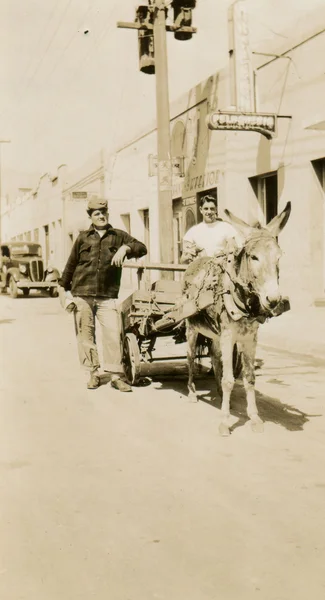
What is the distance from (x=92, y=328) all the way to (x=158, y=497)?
3.88 meters

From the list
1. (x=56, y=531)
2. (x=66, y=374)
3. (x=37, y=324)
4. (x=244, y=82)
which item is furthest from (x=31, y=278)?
(x=56, y=531)

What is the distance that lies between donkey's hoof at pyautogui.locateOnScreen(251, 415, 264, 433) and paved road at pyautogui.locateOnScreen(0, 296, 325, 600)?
0.06 m

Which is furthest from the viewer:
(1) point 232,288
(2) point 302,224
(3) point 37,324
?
(3) point 37,324

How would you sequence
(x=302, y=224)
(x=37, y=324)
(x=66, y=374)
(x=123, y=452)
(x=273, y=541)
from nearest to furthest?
(x=273, y=541) → (x=123, y=452) → (x=66, y=374) → (x=302, y=224) → (x=37, y=324)

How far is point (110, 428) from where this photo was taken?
20.1 ft

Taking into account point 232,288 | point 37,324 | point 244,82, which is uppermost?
point 244,82

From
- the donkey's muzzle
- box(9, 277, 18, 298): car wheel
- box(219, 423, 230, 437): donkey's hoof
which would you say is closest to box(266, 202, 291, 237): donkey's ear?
the donkey's muzzle

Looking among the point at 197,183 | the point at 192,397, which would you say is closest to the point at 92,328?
the point at 192,397

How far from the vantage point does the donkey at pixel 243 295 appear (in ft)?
17.1

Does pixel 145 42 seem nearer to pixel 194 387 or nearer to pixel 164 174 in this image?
pixel 164 174

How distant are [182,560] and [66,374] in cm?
578

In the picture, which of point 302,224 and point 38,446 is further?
point 302,224

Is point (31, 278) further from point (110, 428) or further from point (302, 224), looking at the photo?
point (110, 428)

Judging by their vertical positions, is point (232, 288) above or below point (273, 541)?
above
